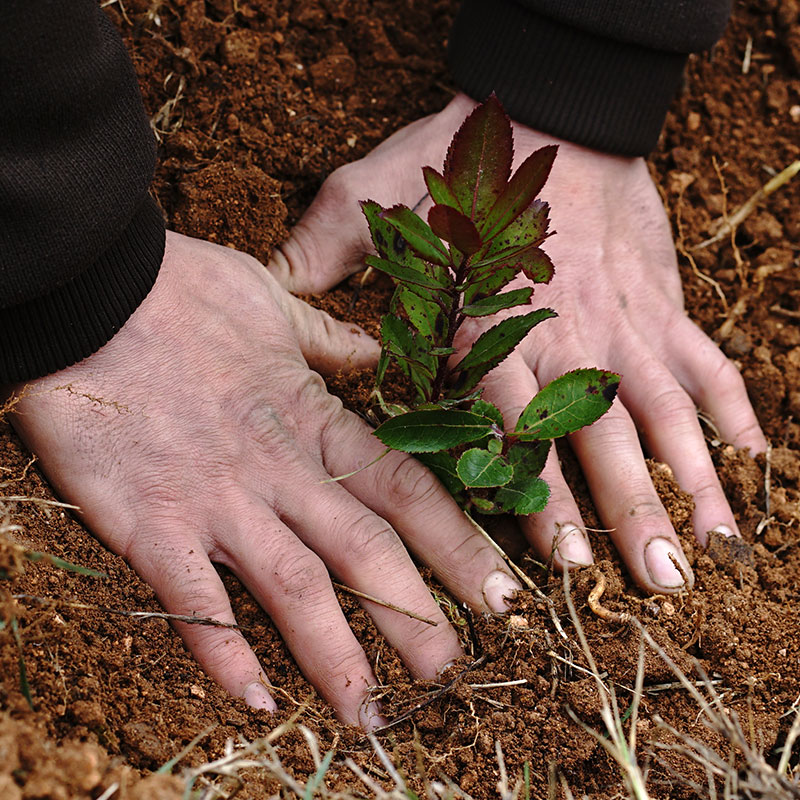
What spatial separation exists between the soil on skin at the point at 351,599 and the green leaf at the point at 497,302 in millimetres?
581

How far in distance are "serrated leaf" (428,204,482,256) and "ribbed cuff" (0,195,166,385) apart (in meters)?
0.71

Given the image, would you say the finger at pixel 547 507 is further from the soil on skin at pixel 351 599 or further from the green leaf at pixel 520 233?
the green leaf at pixel 520 233

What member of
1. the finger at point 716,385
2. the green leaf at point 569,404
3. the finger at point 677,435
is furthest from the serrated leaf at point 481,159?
the finger at point 716,385

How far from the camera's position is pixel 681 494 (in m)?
1.98

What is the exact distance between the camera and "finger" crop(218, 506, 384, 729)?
1617mm

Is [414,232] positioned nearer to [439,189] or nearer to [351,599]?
[439,189]

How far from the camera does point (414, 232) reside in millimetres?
Result: 1421

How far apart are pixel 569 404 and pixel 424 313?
31cm

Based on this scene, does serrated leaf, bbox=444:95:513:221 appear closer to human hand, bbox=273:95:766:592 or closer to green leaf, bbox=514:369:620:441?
green leaf, bbox=514:369:620:441

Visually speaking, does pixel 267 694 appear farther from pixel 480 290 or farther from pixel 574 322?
pixel 574 322

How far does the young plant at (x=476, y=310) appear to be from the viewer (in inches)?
51.2

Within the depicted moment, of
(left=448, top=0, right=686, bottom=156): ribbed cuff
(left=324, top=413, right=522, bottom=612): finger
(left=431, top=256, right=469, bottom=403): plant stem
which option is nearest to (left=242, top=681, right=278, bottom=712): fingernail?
(left=324, top=413, right=522, bottom=612): finger

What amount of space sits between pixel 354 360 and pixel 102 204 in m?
0.69

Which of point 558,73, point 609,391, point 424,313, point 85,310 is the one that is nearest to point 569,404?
point 609,391
